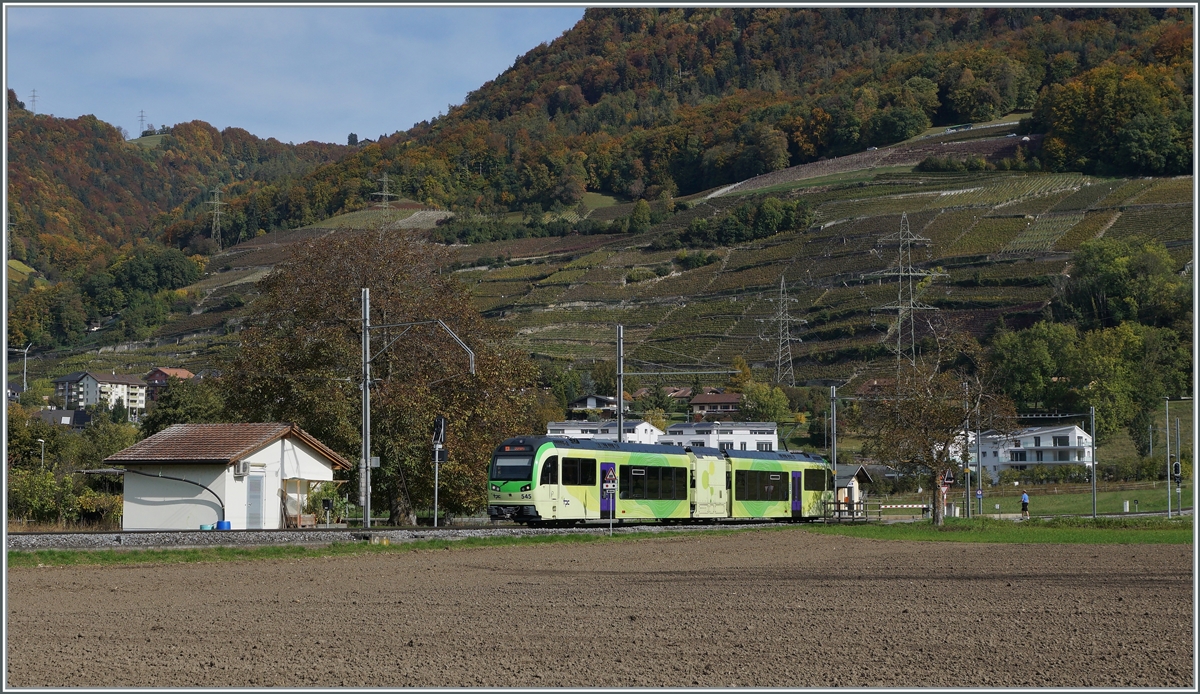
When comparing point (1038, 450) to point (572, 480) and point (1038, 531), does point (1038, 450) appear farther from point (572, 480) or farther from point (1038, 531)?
point (572, 480)

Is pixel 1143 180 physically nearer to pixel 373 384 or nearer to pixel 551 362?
pixel 551 362

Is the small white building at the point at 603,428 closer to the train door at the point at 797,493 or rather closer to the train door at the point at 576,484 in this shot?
the train door at the point at 797,493

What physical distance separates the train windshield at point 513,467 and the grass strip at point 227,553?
12.4 feet

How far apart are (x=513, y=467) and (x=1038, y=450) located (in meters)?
70.2

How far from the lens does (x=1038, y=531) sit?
39688mm

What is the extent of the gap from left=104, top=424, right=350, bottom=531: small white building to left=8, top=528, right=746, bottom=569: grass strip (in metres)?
5.73

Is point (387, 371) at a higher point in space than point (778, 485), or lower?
higher

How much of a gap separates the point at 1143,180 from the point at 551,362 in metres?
83.5

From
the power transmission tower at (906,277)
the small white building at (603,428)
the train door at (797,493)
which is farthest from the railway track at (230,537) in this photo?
the power transmission tower at (906,277)

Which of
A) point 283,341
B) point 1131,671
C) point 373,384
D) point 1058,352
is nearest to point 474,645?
point 1131,671

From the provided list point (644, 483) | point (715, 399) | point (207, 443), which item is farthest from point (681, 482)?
point (715, 399)

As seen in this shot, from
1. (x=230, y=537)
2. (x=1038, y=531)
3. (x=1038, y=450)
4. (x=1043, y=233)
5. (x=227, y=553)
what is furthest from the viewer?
(x=1043, y=233)

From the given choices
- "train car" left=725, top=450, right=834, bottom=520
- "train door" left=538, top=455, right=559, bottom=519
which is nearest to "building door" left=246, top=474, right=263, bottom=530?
"train door" left=538, top=455, right=559, bottom=519

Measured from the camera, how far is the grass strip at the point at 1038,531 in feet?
112
